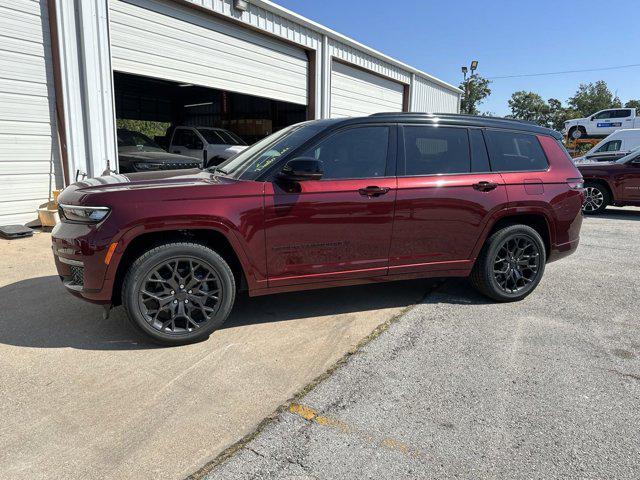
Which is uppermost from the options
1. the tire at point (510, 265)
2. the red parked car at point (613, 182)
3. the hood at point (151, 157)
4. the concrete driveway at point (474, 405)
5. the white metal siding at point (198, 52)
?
the white metal siding at point (198, 52)

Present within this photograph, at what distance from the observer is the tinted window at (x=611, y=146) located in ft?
51.0

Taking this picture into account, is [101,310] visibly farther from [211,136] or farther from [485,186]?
[211,136]

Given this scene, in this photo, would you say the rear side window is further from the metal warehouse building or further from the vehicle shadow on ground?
the metal warehouse building

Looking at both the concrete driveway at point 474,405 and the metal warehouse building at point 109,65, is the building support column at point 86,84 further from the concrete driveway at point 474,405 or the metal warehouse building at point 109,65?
the concrete driveway at point 474,405

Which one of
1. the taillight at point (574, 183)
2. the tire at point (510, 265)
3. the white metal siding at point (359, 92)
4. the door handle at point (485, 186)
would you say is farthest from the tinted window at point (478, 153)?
the white metal siding at point (359, 92)

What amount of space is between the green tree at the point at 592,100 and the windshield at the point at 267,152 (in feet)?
244

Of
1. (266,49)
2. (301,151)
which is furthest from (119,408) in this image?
(266,49)

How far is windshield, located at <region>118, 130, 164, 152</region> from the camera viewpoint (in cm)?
1038

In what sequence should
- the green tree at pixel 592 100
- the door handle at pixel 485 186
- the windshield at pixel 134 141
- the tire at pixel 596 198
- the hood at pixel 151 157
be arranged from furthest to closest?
1. the green tree at pixel 592 100
2. the tire at pixel 596 198
3. the windshield at pixel 134 141
4. the hood at pixel 151 157
5. the door handle at pixel 485 186

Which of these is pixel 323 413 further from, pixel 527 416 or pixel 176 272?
pixel 176 272

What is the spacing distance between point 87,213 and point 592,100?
79348mm

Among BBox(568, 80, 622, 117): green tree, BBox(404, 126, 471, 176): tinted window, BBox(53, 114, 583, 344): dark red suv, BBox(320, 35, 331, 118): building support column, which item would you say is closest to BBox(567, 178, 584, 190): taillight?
BBox(53, 114, 583, 344): dark red suv

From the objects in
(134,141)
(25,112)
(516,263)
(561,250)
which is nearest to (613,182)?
(561,250)

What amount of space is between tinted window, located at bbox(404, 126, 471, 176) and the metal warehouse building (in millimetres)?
5951
